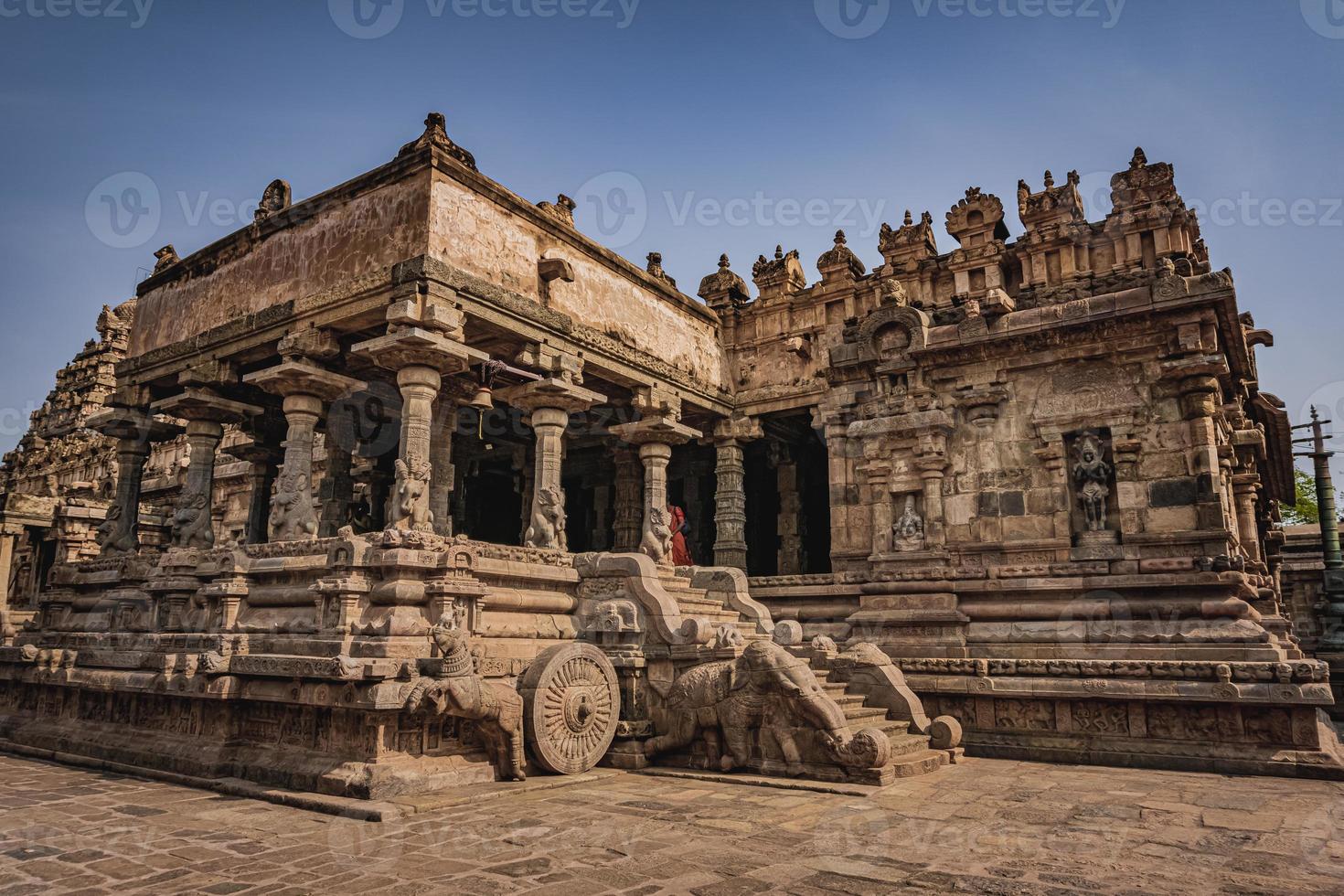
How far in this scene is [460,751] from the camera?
8.45 metres

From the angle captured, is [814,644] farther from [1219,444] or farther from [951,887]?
[1219,444]

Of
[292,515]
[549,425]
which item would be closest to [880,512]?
[549,425]

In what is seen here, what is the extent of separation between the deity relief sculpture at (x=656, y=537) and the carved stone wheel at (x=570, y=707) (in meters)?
3.92

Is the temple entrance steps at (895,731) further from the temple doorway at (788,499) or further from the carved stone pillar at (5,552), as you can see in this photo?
the carved stone pillar at (5,552)

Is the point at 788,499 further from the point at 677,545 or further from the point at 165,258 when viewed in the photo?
the point at 165,258

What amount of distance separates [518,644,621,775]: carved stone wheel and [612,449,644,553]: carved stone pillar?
9445 mm

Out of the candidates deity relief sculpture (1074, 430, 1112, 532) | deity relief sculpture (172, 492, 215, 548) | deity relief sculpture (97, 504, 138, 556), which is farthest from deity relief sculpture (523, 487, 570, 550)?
deity relief sculpture (97, 504, 138, 556)

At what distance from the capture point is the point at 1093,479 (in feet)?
39.6

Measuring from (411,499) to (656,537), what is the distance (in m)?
4.29

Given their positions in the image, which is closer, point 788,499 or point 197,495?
point 197,495

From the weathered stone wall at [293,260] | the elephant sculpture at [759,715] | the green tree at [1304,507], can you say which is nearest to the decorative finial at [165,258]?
the weathered stone wall at [293,260]

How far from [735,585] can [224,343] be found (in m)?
Answer: 8.87

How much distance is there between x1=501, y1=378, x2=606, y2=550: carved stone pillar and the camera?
12.5 m

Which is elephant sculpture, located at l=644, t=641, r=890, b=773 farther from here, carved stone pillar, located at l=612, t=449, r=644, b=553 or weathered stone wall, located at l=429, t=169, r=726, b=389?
carved stone pillar, located at l=612, t=449, r=644, b=553
